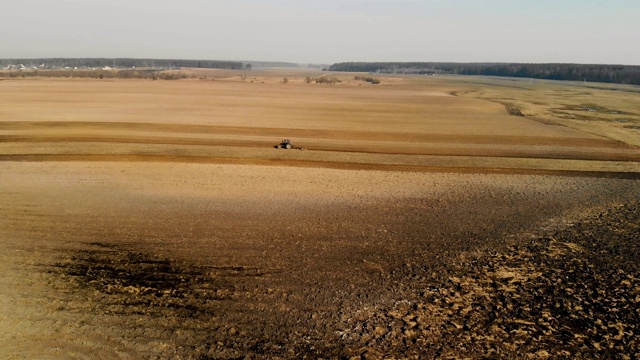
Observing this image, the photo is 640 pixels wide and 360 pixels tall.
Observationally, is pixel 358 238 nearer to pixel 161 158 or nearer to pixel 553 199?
pixel 553 199

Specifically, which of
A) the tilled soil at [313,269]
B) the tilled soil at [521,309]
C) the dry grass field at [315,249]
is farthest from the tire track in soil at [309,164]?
the tilled soil at [521,309]

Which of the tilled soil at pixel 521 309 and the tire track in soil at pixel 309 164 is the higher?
the tire track in soil at pixel 309 164

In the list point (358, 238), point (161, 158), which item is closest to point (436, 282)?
point (358, 238)

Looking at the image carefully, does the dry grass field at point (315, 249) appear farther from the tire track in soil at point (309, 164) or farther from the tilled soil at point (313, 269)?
the tire track in soil at point (309, 164)

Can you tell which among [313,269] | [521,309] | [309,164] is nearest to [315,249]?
[313,269]

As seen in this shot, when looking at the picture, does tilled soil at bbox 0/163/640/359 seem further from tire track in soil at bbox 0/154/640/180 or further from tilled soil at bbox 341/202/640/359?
tire track in soil at bbox 0/154/640/180

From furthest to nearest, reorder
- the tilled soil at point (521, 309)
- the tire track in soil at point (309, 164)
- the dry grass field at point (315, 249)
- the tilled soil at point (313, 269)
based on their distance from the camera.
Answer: the tire track in soil at point (309, 164), the dry grass field at point (315, 249), the tilled soil at point (313, 269), the tilled soil at point (521, 309)

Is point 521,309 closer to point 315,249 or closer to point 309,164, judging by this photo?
point 315,249

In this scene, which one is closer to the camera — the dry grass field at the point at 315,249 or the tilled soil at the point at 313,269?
the tilled soil at the point at 313,269

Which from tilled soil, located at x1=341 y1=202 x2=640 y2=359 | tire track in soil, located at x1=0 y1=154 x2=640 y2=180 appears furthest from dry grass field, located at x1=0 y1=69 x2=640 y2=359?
tire track in soil, located at x1=0 y1=154 x2=640 y2=180
